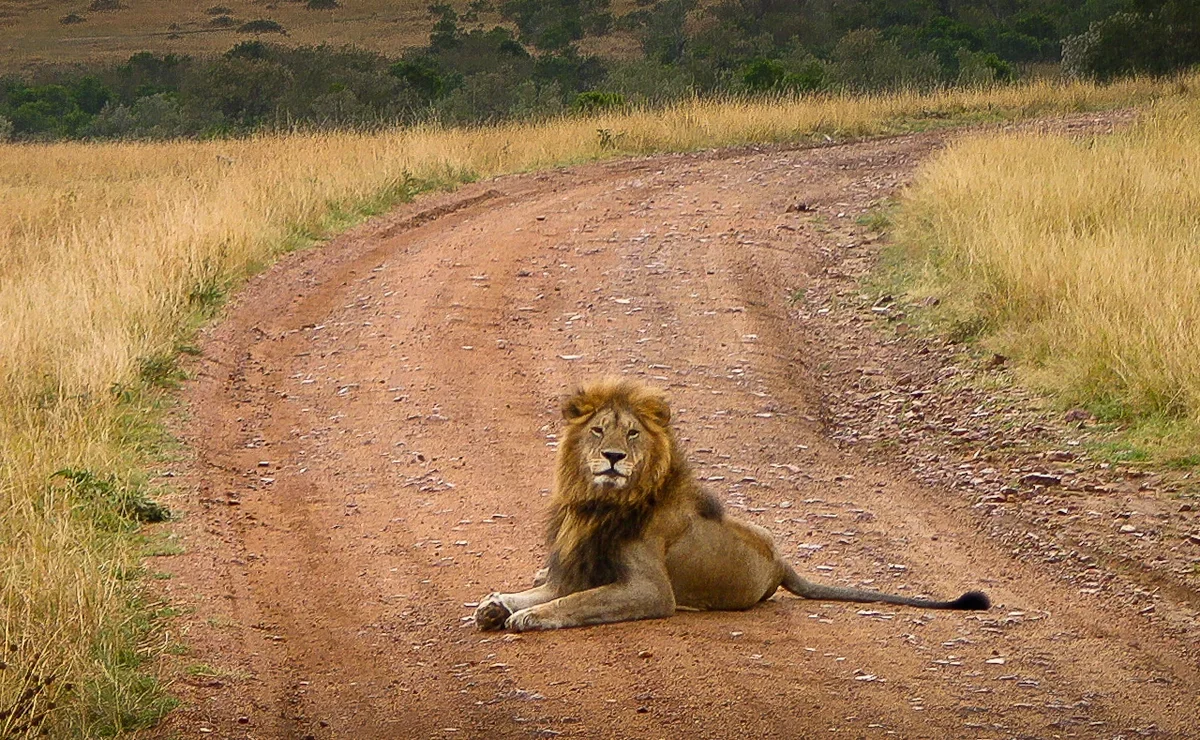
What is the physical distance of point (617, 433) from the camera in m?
5.86

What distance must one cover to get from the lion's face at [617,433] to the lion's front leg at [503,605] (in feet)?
1.64

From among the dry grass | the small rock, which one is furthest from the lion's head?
the dry grass

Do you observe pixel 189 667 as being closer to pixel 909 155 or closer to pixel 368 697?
pixel 368 697

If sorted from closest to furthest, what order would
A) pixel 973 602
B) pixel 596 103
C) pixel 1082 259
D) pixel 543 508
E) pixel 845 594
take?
pixel 973 602, pixel 845 594, pixel 543 508, pixel 1082 259, pixel 596 103

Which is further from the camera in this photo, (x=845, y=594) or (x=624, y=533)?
(x=845, y=594)

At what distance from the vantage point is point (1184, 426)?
28.0 ft

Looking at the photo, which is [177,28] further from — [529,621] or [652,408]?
[529,621]

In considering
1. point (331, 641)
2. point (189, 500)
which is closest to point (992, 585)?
point (331, 641)

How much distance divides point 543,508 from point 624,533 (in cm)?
211

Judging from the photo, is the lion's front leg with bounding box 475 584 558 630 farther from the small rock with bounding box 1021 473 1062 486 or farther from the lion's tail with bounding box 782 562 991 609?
the small rock with bounding box 1021 473 1062 486

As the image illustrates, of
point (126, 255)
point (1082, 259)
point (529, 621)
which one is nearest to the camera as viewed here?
point (529, 621)

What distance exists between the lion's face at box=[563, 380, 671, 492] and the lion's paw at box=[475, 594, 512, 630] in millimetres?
587

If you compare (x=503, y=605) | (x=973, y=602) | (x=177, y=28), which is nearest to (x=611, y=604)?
(x=503, y=605)

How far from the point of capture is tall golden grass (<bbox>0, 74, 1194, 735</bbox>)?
220 inches
